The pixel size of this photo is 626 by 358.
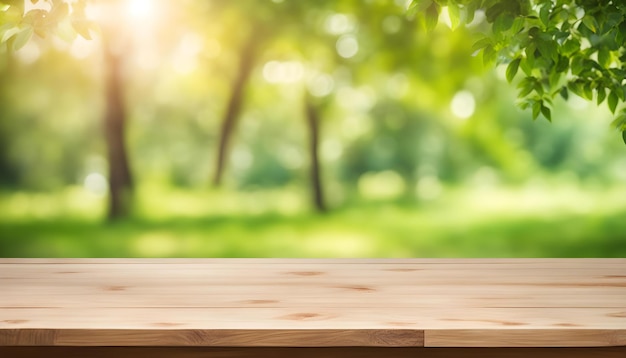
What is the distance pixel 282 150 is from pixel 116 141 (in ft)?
8.88

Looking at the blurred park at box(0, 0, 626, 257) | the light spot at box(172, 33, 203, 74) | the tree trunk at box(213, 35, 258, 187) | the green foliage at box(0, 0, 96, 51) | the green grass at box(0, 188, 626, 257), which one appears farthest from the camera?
the light spot at box(172, 33, 203, 74)

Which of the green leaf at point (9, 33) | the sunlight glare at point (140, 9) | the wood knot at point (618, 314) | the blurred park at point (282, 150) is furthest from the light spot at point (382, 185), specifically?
the wood knot at point (618, 314)

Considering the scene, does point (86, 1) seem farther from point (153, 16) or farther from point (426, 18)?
point (153, 16)

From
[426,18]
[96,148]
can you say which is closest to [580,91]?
[426,18]

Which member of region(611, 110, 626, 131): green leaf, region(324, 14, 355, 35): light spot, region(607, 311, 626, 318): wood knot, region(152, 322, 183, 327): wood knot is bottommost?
region(152, 322, 183, 327): wood knot

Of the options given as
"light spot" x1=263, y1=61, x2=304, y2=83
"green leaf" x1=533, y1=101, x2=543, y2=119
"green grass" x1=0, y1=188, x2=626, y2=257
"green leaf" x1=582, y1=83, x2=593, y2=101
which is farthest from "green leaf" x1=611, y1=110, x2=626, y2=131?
"light spot" x1=263, y1=61, x2=304, y2=83

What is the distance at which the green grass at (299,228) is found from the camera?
32.9 feet

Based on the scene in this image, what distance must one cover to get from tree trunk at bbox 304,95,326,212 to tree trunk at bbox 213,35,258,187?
2.81ft

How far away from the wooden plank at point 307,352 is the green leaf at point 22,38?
2.68 feet

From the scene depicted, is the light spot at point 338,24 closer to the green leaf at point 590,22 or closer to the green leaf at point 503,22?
the green leaf at point 590,22

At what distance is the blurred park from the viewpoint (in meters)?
9.91

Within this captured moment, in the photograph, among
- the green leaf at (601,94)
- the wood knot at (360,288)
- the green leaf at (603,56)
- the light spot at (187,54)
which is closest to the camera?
the wood knot at (360,288)

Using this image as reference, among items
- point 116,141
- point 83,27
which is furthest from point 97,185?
point 83,27

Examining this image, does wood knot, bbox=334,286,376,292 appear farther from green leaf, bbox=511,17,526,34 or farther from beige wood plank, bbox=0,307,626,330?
green leaf, bbox=511,17,526,34
